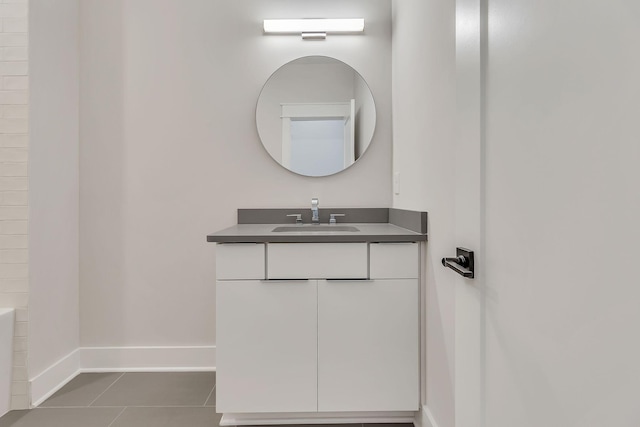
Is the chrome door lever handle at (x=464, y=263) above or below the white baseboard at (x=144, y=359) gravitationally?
above

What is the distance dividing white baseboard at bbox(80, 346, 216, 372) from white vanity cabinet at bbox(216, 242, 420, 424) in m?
0.78

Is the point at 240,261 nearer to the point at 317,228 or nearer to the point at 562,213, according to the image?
the point at 317,228

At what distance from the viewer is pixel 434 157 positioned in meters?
1.63

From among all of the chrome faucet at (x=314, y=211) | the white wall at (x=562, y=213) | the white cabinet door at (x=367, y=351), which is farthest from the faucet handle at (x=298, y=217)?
the white wall at (x=562, y=213)

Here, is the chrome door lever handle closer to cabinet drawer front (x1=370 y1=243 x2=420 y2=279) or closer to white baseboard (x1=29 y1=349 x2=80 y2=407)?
cabinet drawer front (x1=370 y1=243 x2=420 y2=279)

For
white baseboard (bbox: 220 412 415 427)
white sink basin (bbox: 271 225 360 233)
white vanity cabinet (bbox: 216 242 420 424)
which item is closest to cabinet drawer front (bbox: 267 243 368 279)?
white vanity cabinet (bbox: 216 242 420 424)

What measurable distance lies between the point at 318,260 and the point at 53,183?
154 centimetres

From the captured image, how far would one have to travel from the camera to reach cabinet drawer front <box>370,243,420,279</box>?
1.77m

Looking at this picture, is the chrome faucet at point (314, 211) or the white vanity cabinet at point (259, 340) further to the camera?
the chrome faucet at point (314, 211)

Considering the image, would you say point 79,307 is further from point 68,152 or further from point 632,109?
point 632,109

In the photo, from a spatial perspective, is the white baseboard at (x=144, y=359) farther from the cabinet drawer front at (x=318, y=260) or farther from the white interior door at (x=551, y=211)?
the white interior door at (x=551, y=211)

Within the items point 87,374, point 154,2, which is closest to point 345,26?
point 154,2

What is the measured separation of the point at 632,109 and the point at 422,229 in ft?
4.33

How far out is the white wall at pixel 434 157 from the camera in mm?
1449
